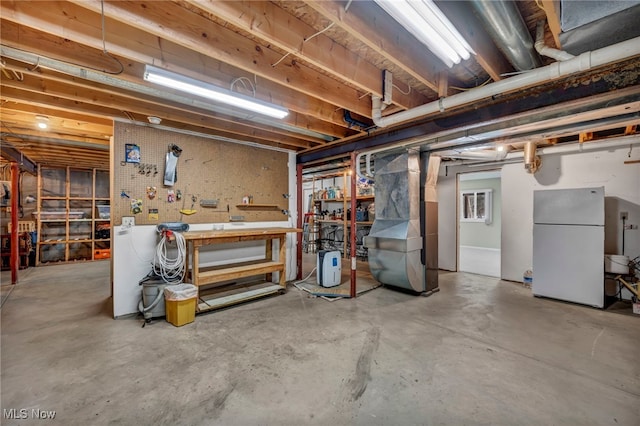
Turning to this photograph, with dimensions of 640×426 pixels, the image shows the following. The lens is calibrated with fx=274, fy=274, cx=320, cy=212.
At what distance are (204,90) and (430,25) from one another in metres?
1.79

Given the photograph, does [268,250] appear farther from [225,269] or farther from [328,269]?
[328,269]

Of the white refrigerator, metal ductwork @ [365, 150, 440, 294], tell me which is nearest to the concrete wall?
the white refrigerator

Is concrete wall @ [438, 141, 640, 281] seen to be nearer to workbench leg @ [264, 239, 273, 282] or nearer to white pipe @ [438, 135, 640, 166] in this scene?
white pipe @ [438, 135, 640, 166]

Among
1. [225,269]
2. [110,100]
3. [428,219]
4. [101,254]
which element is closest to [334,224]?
[428,219]

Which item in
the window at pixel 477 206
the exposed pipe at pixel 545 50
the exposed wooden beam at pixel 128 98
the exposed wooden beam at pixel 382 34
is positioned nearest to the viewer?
the exposed wooden beam at pixel 382 34

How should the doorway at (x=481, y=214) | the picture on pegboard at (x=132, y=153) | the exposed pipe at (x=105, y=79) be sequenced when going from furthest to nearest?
1. the doorway at (x=481, y=214)
2. the picture on pegboard at (x=132, y=153)
3. the exposed pipe at (x=105, y=79)

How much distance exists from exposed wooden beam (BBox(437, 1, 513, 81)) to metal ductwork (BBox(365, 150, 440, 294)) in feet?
6.31

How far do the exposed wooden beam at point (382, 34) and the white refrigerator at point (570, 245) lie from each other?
119 inches

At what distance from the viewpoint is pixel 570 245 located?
391 centimetres

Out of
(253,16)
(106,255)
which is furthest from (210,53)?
(106,255)

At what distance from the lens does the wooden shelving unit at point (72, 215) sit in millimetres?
6797

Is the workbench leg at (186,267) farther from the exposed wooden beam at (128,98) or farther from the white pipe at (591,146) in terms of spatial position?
the white pipe at (591,146)

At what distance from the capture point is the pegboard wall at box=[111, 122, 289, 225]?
350 centimetres

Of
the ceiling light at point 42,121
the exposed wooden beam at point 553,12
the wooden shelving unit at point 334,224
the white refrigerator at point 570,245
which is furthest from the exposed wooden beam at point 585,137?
the ceiling light at point 42,121
